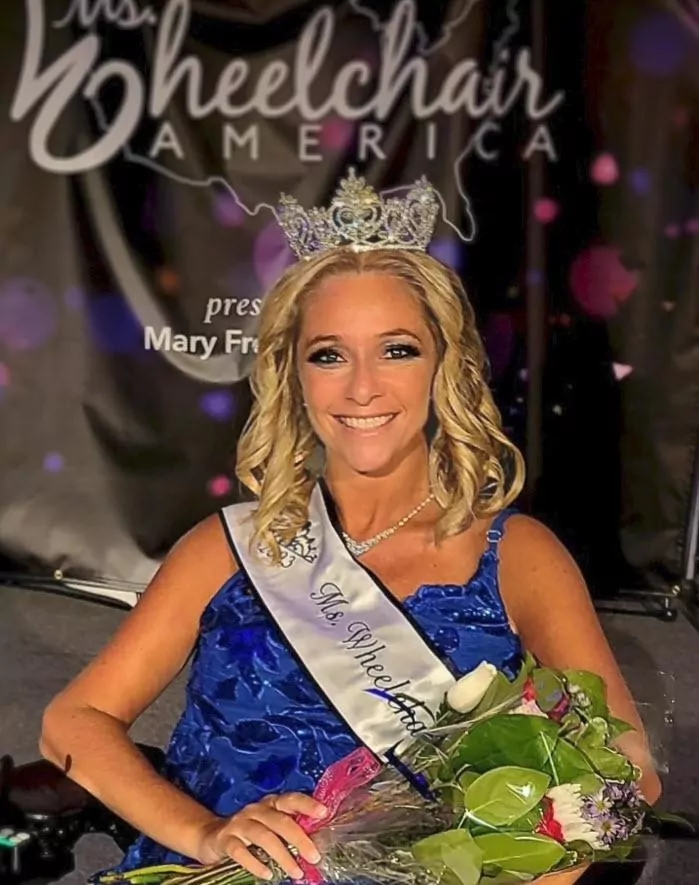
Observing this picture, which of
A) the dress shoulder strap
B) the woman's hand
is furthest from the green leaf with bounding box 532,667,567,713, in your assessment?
the dress shoulder strap

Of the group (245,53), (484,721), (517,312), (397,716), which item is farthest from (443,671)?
(245,53)

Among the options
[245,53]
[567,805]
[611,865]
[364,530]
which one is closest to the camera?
[567,805]

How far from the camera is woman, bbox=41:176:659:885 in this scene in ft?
5.31

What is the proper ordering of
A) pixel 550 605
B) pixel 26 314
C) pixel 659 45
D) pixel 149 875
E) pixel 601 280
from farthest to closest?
pixel 26 314, pixel 601 280, pixel 659 45, pixel 550 605, pixel 149 875

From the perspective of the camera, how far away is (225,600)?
1.72 m

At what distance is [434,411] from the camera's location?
175cm

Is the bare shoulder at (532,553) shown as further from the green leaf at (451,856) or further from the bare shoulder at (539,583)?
the green leaf at (451,856)

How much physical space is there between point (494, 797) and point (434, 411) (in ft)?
2.40

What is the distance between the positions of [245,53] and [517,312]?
0.99 meters

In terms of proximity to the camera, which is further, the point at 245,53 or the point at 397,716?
the point at 245,53

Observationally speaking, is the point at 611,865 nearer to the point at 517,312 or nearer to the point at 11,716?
the point at 11,716

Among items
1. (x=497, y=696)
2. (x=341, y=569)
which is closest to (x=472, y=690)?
(x=497, y=696)

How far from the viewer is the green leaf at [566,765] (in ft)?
3.70

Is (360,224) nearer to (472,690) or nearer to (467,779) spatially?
(472,690)
